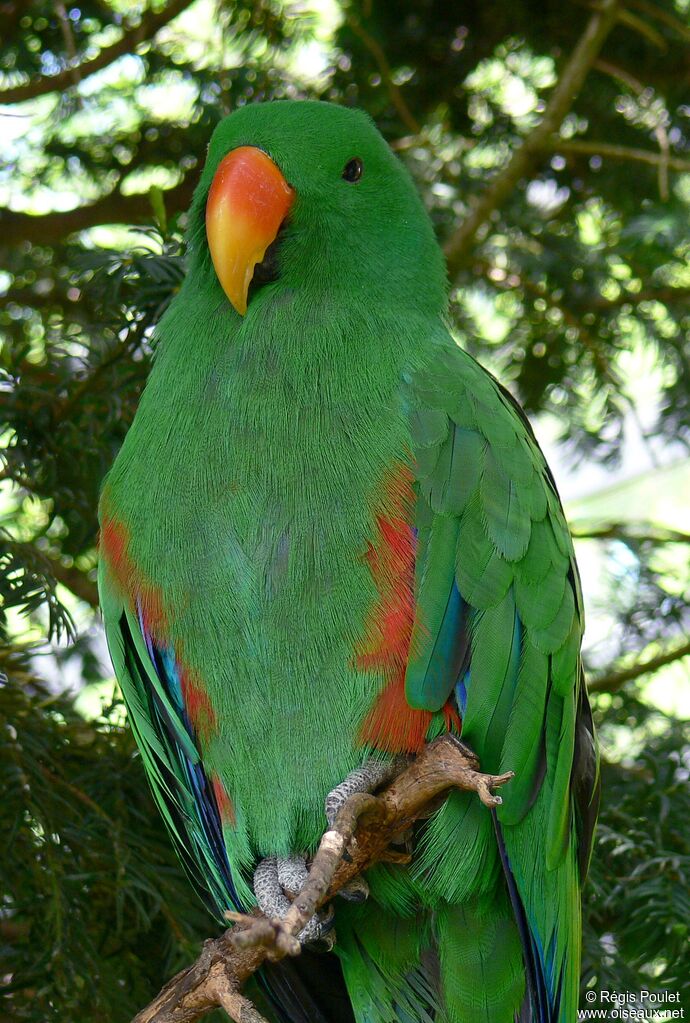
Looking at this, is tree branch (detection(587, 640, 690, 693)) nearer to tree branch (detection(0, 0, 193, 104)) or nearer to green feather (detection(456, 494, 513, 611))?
green feather (detection(456, 494, 513, 611))

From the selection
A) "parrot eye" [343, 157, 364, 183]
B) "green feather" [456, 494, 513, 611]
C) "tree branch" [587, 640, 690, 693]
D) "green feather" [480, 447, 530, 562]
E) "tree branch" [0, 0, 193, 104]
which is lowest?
"tree branch" [587, 640, 690, 693]

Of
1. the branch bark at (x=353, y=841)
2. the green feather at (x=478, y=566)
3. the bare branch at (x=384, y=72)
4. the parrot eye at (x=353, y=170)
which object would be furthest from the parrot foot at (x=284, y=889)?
the bare branch at (x=384, y=72)

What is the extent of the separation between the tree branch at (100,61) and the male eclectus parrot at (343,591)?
27.4 inches

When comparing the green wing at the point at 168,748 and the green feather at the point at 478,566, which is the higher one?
the green feather at the point at 478,566

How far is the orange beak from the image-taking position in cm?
193

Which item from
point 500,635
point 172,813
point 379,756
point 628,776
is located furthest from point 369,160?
point 628,776

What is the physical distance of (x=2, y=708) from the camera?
81.7 inches

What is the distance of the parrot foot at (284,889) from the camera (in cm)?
189

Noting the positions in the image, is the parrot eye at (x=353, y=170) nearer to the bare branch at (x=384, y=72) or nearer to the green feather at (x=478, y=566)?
the green feather at (x=478, y=566)

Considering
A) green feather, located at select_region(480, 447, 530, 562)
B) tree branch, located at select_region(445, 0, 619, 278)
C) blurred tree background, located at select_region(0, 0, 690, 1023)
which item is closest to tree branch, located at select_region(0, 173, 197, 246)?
blurred tree background, located at select_region(0, 0, 690, 1023)

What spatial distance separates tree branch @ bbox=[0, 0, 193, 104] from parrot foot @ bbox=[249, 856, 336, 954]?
5.55ft

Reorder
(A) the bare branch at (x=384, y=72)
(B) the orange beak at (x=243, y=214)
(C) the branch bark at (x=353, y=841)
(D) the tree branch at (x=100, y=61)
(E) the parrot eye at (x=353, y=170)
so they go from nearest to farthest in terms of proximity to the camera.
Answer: (C) the branch bark at (x=353, y=841)
(B) the orange beak at (x=243, y=214)
(E) the parrot eye at (x=353, y=170)
(D) the tree branch at (x=100, y=61)
(A) the bare branch at (x=384, y=72)

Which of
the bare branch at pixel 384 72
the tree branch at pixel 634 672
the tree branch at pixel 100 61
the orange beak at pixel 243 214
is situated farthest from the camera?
the bare branch at pixel 384 72

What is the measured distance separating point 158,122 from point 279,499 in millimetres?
1495
